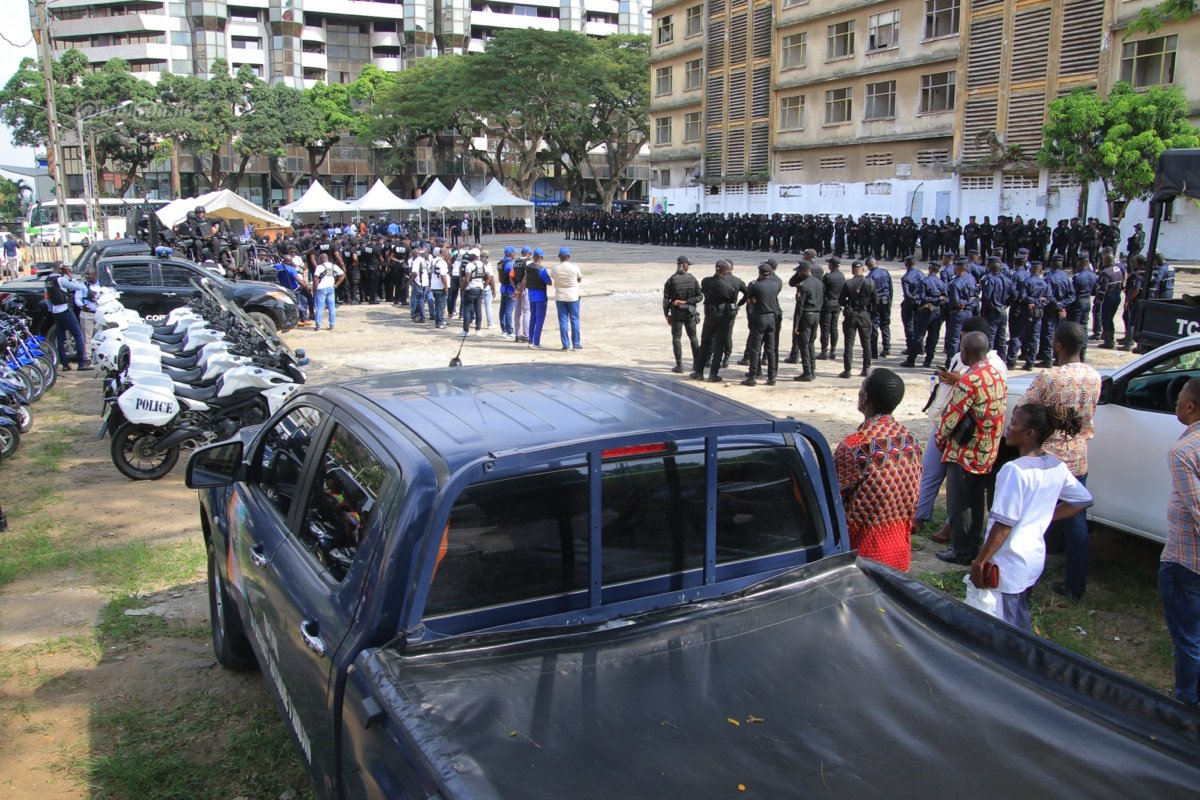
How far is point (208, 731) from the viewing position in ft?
14.4

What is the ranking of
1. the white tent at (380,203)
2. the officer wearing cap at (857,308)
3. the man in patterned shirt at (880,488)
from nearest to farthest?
the man in patterned shirt at (880,488) < the officer wearing cap at (857,308) < the white tent at (380,203)

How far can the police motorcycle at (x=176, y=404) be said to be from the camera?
8242mm

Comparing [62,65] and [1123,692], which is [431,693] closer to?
[1123,692]

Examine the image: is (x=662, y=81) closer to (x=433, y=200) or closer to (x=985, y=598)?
(x=433, y=200)

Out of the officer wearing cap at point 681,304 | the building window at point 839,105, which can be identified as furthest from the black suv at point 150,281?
the building window at point 839,105

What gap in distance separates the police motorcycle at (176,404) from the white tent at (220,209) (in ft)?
59.9

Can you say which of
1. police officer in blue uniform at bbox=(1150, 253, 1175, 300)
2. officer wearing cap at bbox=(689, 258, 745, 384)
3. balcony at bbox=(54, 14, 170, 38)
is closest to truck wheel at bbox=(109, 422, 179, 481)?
officer wearing cap at bbox=(689, 258, 745, 384)

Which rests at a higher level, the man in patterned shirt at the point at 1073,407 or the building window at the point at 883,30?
the building window at the point at 883,30

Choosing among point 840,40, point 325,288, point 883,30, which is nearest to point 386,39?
point 840,40

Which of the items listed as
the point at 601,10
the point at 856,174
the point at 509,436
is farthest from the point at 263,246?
the point at 601,10

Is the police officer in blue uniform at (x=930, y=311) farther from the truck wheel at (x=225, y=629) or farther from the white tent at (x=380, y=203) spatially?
the white tent at (x=380, y=203)

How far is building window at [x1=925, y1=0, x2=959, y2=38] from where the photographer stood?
37.0 metres

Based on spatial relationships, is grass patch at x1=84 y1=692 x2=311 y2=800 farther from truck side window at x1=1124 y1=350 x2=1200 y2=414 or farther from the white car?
truck side window at x1=1124 y1=350 x2=1200 y2=414

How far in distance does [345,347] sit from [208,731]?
41.2 ft
